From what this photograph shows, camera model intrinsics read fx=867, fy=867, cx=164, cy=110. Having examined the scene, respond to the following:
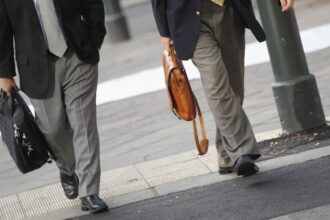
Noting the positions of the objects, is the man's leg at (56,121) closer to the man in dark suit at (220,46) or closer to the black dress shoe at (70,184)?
the black dress shoe at (70,184)

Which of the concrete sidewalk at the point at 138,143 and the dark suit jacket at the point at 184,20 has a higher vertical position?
the dark suit jacket at the point at 184,20

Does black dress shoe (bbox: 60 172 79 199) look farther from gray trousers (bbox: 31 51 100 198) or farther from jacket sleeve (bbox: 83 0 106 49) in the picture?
jacket sleeve (bbox: 83 0 106 49)

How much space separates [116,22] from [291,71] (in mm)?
10534

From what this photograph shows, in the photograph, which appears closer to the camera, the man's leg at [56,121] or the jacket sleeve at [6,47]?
the jacket sleeve at [6,47]

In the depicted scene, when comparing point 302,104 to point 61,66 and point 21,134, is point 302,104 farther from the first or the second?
point 21,134

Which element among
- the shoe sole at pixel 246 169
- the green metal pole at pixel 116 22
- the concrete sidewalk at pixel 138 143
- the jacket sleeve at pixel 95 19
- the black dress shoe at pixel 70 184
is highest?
the jacket sleeve at pixel 95 19

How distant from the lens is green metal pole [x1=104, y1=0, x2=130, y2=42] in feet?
54.4

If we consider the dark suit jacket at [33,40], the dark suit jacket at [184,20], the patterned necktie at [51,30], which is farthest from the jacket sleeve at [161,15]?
the patterned necktie at [51,30]

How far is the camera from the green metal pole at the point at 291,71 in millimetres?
6297

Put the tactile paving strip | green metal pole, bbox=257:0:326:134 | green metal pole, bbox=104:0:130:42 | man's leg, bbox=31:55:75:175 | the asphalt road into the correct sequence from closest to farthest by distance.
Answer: the asphalt road, man's leg, bbox=31:55:75:175, the tactile paving strip, green metal pole, bbox=257:0:326:134, green metal pole, bbox=104:0:130:42

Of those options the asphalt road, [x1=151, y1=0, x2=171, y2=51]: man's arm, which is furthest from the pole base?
[x1=151, y1=0, x2=171, y2=51]: man's arm

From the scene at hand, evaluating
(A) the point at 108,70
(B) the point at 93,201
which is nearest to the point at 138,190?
(B) the point at 93,201

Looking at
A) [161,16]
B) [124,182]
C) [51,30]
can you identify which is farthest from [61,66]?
[124,182]

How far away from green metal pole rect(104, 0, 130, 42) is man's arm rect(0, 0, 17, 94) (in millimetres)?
11261
